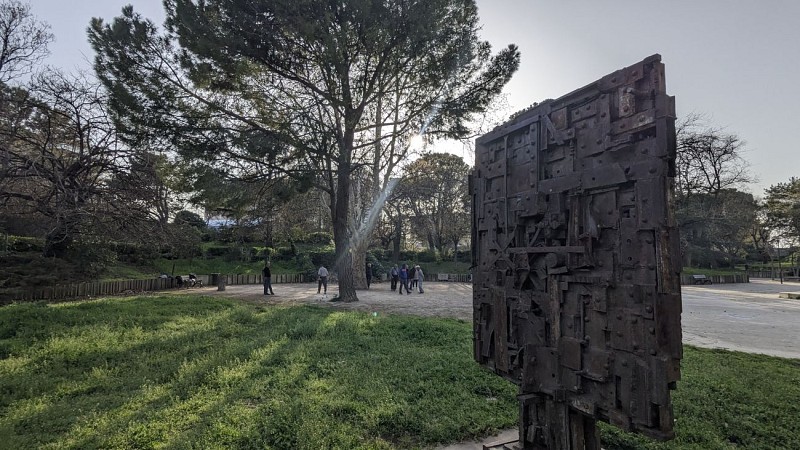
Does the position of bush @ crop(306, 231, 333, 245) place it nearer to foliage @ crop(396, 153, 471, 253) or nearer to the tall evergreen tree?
foliage @ crop(396, 153, 471, 253)

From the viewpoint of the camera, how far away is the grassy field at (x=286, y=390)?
14.0 ft

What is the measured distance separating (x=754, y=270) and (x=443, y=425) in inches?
2117

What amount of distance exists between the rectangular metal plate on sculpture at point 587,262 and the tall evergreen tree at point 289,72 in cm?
1004

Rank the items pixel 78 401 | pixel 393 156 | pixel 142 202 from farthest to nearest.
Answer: pixel 393 156 → pixel 142 202 → pixel 78 401

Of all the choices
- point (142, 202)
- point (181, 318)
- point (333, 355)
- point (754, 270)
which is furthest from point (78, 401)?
point (754, 270)

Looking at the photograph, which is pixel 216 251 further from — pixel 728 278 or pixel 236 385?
pixel 728 278

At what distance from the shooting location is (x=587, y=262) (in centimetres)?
280

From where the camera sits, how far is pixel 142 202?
38.0 feet

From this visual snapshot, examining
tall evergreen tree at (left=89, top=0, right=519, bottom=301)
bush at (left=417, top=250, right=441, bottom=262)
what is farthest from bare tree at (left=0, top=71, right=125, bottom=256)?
bush at (left=417, top=250, right=441, bottom=262)

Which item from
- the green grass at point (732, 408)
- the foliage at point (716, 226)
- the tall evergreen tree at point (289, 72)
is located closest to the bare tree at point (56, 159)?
the tall evergreen tree at point (289, 72)

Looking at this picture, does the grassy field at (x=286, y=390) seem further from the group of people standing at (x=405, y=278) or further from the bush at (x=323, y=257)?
the bush at (x=323, y=257)

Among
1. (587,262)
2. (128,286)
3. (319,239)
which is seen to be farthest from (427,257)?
(587,262)

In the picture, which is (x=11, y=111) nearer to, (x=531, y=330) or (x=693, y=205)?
(x=531, y=330)

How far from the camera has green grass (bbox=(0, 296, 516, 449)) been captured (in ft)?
13.9
